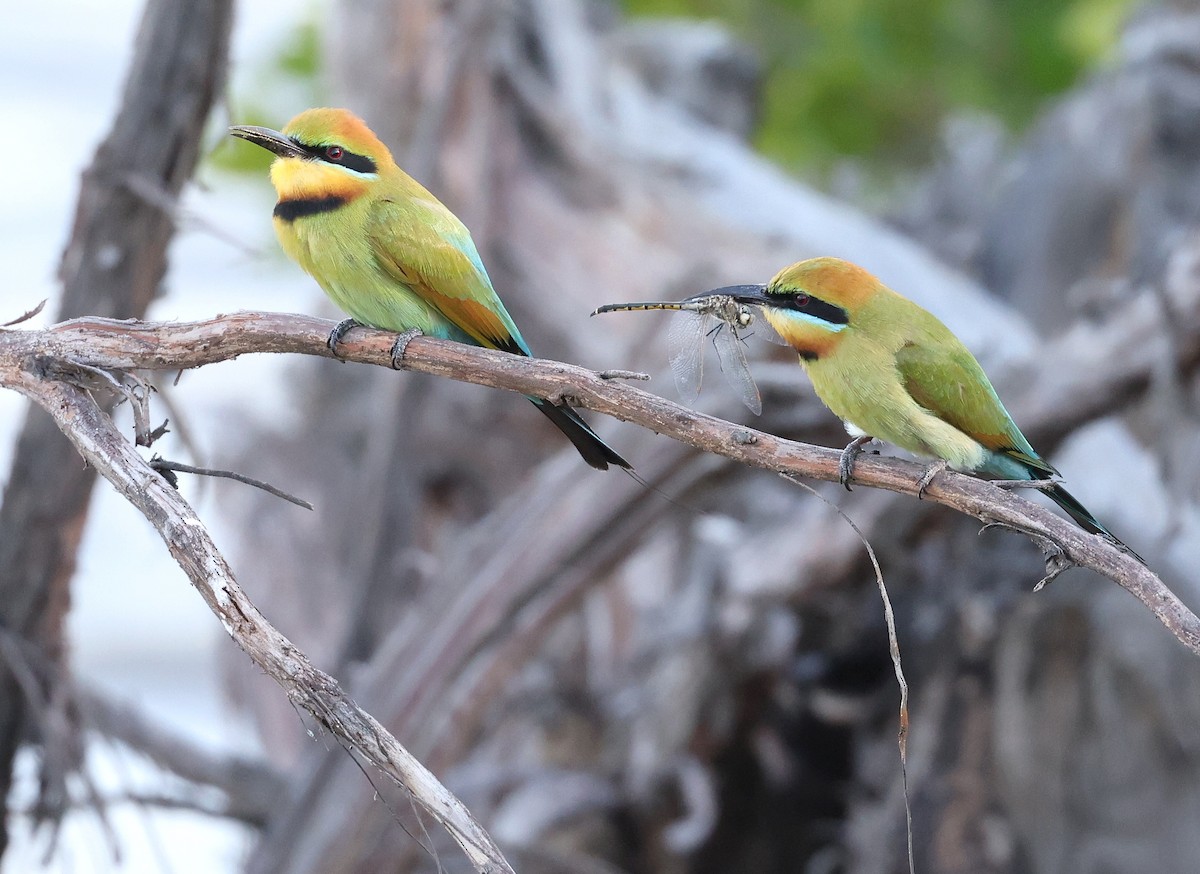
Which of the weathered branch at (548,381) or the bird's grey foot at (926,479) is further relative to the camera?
the bird's grey foot at (926,479)

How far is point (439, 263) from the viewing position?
53.9 inches

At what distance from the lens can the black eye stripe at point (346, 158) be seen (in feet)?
4.17

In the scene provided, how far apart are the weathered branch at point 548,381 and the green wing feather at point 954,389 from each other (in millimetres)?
148

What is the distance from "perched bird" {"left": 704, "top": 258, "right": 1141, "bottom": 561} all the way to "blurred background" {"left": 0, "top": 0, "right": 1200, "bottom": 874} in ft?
2.72

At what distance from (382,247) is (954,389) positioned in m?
0.64

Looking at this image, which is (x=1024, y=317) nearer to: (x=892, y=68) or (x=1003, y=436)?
(x=892, y=68)

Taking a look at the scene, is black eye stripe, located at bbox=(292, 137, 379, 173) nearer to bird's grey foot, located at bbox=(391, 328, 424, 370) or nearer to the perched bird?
bird's grey foot, located at bbox=(391, 328, 424, 370)

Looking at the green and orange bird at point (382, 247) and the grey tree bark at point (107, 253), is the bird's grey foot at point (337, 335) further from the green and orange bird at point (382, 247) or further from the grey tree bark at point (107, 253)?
the grey tree bark at point (107, 253)

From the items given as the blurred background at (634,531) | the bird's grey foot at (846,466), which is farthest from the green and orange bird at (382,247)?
the blurred background at (634,531)

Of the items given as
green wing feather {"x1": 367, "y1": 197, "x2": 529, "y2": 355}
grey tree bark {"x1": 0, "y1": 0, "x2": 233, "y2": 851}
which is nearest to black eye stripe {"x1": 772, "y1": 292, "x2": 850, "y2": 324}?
green wing feather {"x1": 367, "y1": 197, "x2": 529, "y2": 355}

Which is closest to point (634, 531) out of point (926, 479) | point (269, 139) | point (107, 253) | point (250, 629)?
point (107, 253)

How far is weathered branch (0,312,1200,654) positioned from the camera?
1.07m

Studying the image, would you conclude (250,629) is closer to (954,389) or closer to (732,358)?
(732,358)

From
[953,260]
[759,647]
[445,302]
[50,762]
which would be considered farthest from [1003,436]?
[953,260]
